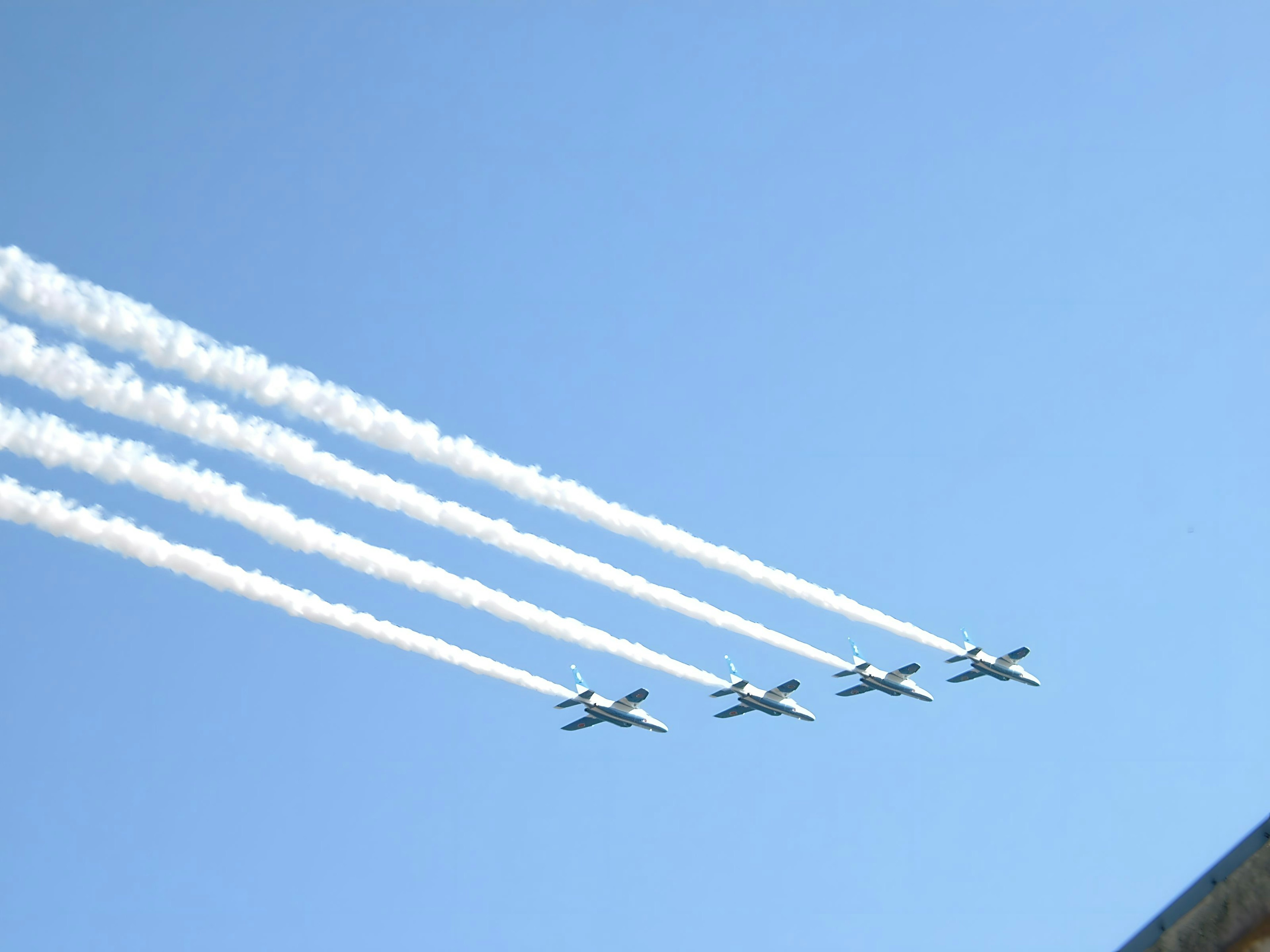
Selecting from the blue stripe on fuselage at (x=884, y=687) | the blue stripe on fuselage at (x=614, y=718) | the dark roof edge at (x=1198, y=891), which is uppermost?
the blue stripe on fuselage at (x=884, y=687)

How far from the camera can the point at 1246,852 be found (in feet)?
76.3

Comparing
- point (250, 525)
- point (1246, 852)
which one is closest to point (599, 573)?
point (250, 525)

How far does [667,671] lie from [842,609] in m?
8.77

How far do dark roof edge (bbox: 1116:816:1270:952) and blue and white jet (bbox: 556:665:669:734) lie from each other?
110 ft

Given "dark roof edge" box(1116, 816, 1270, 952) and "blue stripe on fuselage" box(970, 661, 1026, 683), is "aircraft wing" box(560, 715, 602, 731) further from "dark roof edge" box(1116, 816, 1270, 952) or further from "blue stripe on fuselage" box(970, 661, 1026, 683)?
"dark roof edge" box(1116, 816, 1270, 952)

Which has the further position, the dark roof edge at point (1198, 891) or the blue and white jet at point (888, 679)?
the blue and white jet at point (888, 679)

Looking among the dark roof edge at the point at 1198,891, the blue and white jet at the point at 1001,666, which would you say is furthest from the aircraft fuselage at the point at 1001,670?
the dark roof edge at the point at 1198,891

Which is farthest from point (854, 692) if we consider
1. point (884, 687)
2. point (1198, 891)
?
point (1198, 891)

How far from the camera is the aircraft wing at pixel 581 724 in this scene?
59094 millimetres

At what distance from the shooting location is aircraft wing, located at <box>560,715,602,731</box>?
2327 inches

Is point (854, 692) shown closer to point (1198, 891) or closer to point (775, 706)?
point (775, 706)

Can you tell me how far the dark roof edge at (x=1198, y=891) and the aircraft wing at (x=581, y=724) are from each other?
36.9 m

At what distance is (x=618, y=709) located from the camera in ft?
186

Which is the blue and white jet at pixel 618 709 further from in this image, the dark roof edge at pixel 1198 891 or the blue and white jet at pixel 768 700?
the dark roof edge at pixel 1198 891
